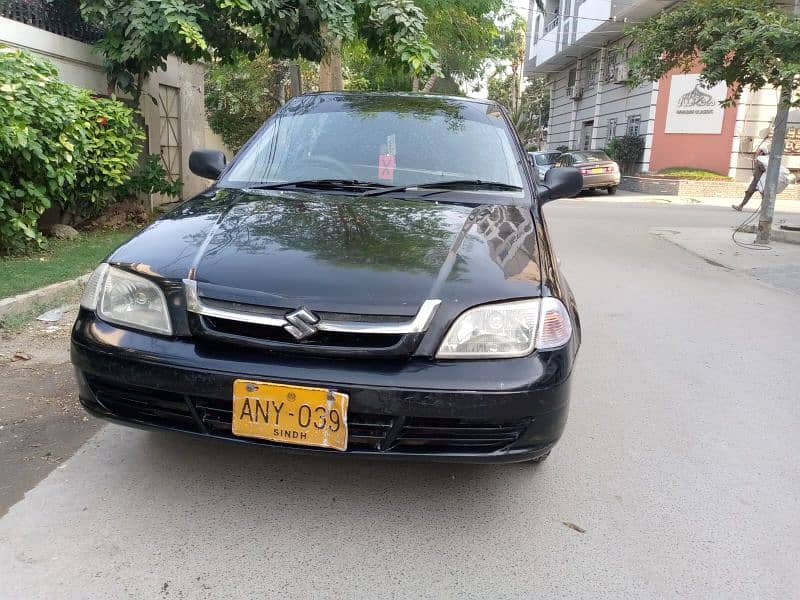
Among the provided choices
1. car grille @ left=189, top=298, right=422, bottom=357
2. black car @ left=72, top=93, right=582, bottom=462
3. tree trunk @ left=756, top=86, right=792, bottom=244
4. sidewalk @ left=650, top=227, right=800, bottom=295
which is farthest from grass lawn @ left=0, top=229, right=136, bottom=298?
tree trunk @ left=756, top=86, right=792, bottom=244

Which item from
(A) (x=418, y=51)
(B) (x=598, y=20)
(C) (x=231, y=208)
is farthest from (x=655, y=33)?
(B) (x=598, y=20)

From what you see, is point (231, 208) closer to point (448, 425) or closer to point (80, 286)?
point (448, 425)

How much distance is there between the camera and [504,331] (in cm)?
232

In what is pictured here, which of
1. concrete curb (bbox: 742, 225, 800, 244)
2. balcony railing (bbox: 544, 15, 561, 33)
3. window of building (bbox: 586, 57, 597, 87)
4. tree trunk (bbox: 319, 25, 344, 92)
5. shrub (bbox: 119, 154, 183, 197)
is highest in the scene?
balcony railing (bbox: 544, 15, 561, 33)

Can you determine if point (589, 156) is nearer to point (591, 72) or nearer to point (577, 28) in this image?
point (577, 28)

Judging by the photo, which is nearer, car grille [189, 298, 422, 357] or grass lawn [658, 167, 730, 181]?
car grille [189, 298, 422, 357]

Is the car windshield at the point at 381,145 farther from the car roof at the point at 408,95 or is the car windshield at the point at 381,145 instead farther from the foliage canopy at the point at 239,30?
the foliage canopy at the point at 239,30

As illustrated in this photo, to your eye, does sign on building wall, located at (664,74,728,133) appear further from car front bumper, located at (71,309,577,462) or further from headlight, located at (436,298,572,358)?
car front bumper, located at (71,309,577,462)

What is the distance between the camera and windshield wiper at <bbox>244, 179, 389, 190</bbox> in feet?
10.8

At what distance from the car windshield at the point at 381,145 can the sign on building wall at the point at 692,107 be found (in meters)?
20.7

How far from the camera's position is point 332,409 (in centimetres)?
219

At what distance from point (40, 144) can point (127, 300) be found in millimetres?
4217

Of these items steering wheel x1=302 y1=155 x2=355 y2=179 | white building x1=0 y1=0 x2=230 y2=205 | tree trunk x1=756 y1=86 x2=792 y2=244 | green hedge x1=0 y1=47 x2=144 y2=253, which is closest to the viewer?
steering wheel x1=302 y1=155 x2=355 y2=179

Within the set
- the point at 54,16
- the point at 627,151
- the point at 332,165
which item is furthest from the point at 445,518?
the point at 627,151
